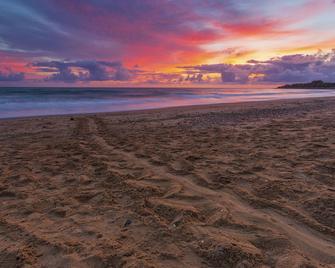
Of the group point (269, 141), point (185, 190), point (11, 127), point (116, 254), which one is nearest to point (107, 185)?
point (185, 190)

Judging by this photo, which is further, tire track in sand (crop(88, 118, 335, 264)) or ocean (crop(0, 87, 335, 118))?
ocean (crop(0, 87, 335, 118))

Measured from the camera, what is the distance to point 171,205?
10.3 feet

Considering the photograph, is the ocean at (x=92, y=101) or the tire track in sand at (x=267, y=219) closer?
the tire track in sand at (x=267, y=219)

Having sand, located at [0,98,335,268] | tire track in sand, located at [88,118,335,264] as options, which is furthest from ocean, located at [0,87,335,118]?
tire track in sand, located at [88,118,335,264]

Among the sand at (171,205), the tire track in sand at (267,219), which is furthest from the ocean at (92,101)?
the tire track in sand at (267,219)

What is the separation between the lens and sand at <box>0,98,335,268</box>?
2271mm

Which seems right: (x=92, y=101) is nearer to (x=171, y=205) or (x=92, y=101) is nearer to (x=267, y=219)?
(x=171, y=205)

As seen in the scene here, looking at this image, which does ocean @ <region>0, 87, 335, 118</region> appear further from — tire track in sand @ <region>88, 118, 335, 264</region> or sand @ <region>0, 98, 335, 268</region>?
tire track in sand @ <region>88, 118, 335, 264</region>

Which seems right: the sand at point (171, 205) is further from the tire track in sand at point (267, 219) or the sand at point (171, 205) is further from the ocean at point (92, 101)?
the ocean at point (92, 101)

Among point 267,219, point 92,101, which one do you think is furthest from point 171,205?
point 92,101

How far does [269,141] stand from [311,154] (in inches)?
52.4

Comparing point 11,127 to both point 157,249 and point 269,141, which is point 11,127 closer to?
point 269,141

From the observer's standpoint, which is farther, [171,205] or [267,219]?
[171,205]

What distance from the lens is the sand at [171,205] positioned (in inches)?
89.4
